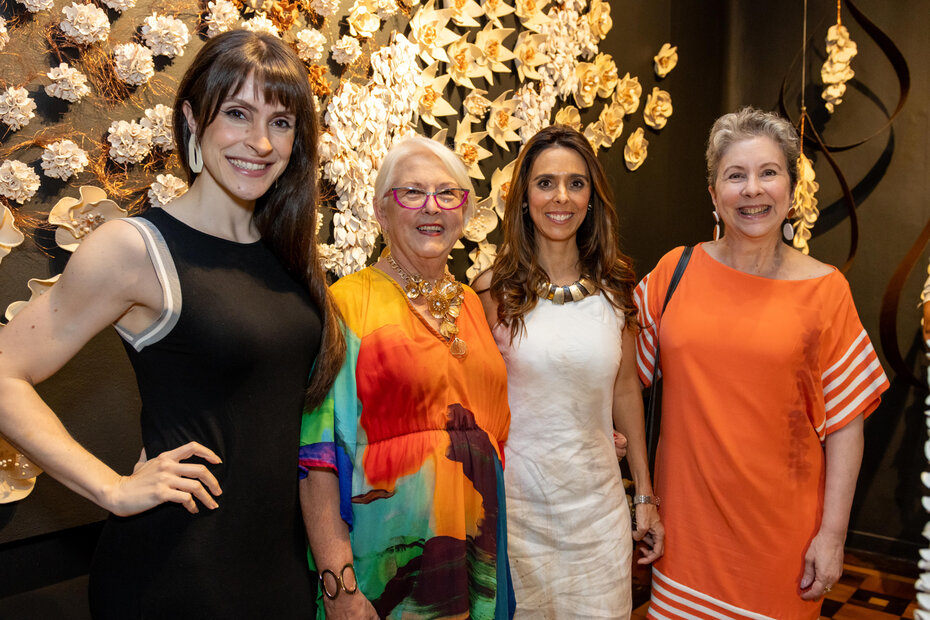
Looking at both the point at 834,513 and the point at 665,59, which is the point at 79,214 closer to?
the point at 834,513

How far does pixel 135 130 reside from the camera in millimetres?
1865

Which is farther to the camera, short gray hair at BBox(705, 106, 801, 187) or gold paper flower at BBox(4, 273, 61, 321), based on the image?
short gray hair at BBox(705, 106, 801, 187)

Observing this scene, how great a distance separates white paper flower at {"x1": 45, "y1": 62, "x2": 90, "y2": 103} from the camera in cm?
173

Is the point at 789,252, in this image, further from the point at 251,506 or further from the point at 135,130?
the point at 135,130

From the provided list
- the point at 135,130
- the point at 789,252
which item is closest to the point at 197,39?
the point at 135,130

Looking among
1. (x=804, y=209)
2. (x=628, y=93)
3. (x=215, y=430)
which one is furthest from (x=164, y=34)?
(x=804, y=209)

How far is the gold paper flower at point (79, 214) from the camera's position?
1.76m

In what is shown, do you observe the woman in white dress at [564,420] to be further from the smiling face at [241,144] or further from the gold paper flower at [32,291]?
the gold paper flower at [32,291]

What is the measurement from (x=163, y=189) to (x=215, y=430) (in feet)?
2.67

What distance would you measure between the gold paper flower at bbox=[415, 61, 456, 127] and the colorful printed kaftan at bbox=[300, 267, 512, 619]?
3.45 feet

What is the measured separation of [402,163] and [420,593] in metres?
1.09

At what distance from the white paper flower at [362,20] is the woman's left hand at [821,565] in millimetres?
2072

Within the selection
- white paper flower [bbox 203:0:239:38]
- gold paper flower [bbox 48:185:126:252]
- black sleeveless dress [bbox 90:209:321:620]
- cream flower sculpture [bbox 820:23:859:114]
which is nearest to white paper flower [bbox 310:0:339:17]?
white paper flower [bbox 203:0:239:38]

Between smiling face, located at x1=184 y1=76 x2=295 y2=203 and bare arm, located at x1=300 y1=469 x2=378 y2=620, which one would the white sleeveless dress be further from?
smiling face, located at x1=184 y1=76 x2=295 y2=203
